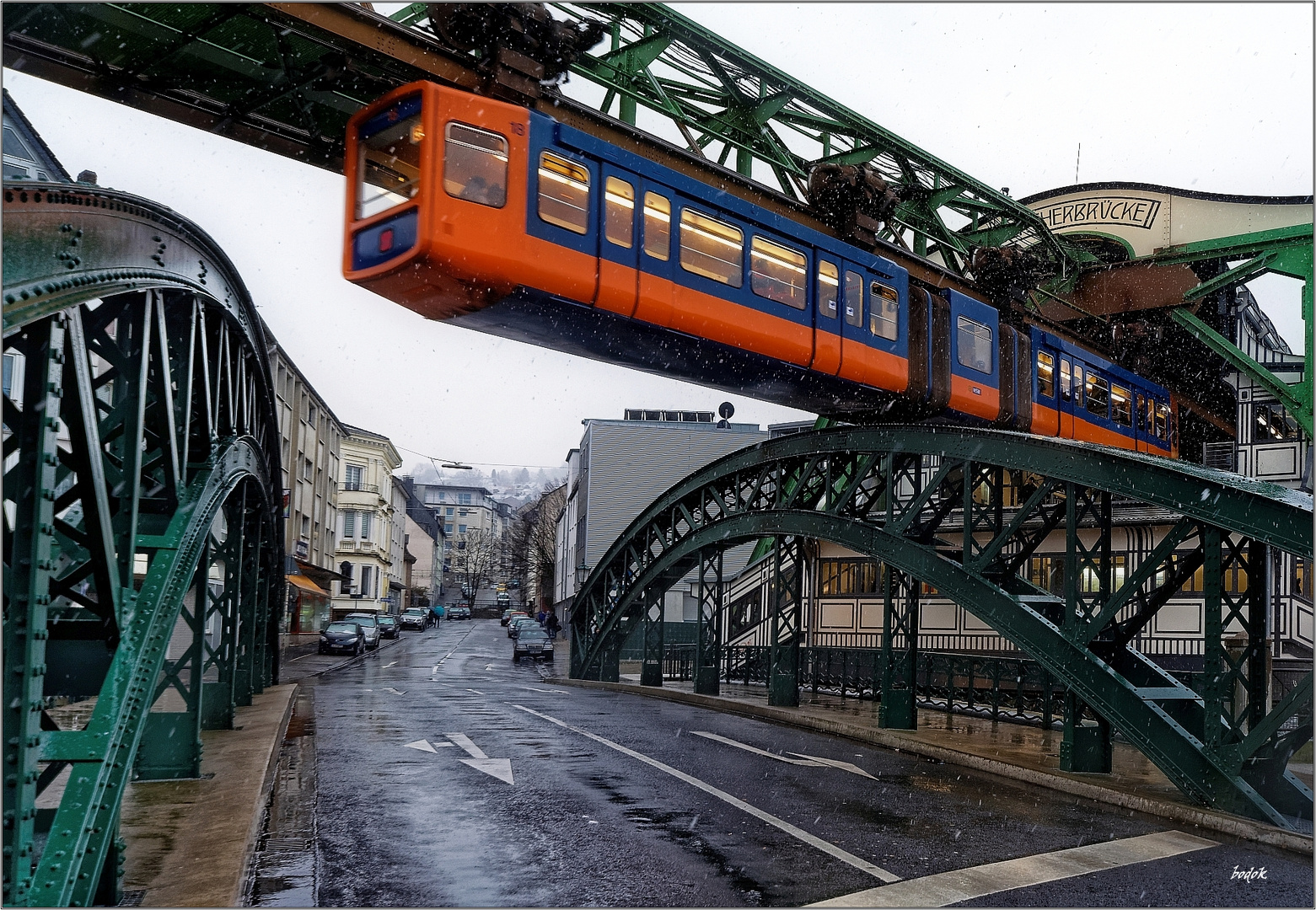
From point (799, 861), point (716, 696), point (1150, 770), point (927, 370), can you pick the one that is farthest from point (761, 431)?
point (799, 861)

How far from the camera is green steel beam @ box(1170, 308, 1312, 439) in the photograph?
26.3m

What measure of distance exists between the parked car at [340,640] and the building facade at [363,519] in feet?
96.4

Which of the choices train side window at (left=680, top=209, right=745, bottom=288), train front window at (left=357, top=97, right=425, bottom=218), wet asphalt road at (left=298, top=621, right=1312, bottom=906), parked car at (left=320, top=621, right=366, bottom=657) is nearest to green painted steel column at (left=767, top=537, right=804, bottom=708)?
wet asphalt road at (left=298, top=621, right=1312, bottom=906)

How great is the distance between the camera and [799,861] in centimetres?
853

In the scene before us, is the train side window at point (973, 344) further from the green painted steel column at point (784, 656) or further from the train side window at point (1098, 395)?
the green painted steel column at point (784, 656)

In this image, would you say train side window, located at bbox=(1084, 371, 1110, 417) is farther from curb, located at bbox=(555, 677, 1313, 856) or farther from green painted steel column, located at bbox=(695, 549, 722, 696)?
curb, located at bbox=(555, 677, 1313, 856)

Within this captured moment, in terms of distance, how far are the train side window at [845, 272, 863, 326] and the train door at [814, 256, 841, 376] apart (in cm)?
24

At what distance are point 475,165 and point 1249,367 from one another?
2283cm

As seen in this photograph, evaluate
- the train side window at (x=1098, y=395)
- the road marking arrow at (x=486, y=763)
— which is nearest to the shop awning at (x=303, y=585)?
the road marking arrow at (x=486, y=763)

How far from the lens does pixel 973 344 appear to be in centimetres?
2020

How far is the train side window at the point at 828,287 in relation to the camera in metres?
16.2

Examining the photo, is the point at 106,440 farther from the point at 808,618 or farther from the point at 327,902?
the point at 808,618

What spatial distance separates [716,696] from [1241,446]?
16.4 metres

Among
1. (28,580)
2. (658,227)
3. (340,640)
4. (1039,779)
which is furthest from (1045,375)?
(340,640)
